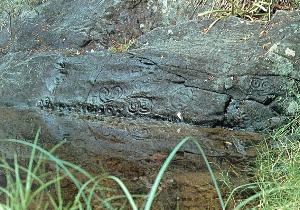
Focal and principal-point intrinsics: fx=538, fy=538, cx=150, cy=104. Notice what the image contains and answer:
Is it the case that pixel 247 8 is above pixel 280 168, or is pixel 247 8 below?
above

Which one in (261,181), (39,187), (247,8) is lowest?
(261,181)

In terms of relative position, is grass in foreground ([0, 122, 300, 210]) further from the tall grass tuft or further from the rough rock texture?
the rough rock texture

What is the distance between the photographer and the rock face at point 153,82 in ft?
18.4

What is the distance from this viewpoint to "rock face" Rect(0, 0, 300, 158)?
221 inches

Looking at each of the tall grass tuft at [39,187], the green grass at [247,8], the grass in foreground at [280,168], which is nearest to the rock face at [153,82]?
the green grass at [247,8]

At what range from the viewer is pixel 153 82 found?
6.27m

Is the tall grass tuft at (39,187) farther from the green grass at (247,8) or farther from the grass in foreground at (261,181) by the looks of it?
the green grass at (247,8)

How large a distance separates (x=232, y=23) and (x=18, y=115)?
2.90m

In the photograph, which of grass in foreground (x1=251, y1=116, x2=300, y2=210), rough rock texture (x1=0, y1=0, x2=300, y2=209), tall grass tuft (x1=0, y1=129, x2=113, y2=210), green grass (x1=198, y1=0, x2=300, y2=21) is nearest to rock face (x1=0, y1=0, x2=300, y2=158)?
rough rock texture (x1=0, y1=0, x2=300, y2=209)

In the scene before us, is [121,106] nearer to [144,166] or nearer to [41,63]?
[41,63]

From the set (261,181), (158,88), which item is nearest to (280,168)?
(261,181)

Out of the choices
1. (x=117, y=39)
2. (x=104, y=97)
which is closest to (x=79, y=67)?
(x=104, y=97)

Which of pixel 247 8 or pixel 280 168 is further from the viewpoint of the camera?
pixel 247 8

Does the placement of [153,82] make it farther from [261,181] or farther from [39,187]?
[39,187]
